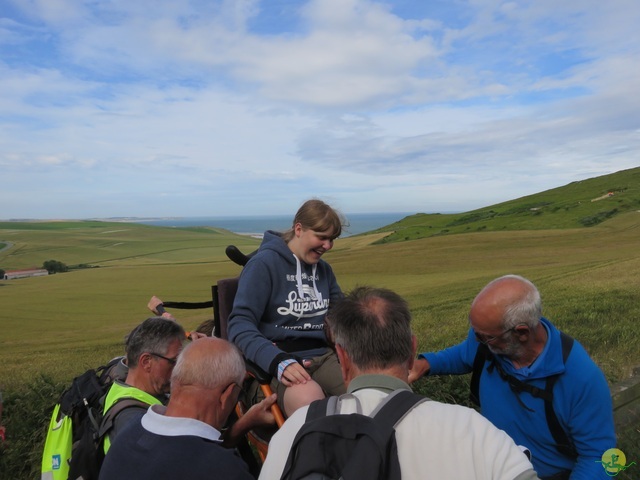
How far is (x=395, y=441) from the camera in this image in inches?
64.3

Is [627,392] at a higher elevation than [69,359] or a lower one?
higher

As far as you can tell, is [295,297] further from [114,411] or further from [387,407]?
[387,407]

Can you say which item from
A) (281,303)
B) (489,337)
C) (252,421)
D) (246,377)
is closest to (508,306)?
(489,337)

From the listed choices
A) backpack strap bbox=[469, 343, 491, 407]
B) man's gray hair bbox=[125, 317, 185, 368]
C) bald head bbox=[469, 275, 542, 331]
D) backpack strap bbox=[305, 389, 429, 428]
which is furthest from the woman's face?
backpack strap bbox=[305, 389, 429, 428]

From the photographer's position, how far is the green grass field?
Answer: 252 inches

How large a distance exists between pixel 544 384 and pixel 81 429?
2758 millimetres

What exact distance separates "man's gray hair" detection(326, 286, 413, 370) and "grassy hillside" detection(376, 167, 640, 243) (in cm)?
5006

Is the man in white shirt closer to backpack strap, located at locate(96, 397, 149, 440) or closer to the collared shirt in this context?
the collared shirt

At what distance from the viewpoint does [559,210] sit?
58562 mm

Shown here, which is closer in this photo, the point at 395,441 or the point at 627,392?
the point at 395,441

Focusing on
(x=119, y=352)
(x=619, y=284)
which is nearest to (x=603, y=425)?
(x=619, y=284)

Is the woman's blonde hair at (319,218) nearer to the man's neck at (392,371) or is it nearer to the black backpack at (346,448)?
the man's neck at (392,371)

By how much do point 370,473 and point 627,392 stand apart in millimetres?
3923

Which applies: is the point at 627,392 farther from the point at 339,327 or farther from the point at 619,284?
the point at 619,284
